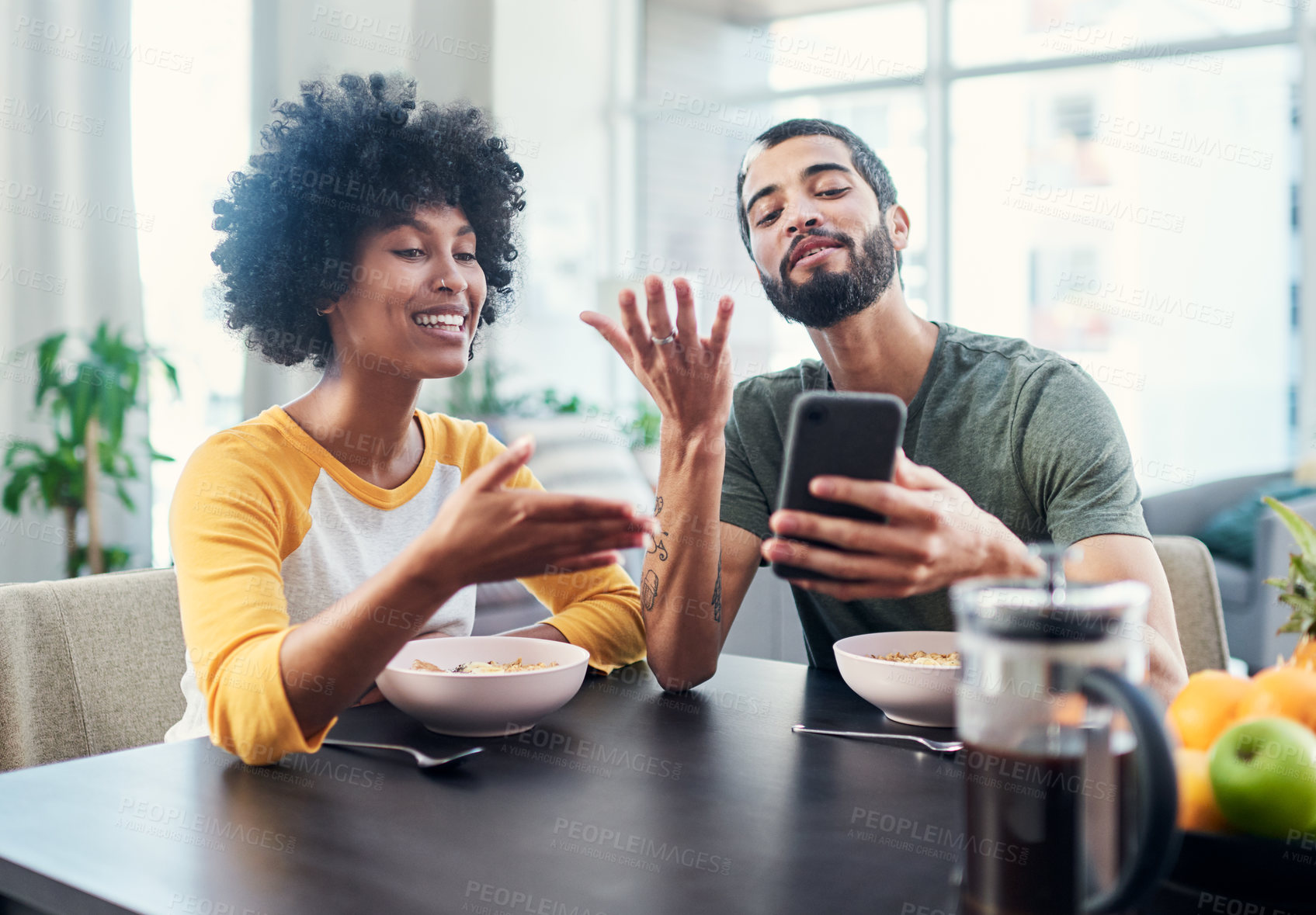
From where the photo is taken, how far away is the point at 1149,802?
491 millimetres

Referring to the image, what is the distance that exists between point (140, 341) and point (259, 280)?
2627 mm

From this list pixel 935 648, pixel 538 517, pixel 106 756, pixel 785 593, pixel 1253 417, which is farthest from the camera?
pixel 1253 417

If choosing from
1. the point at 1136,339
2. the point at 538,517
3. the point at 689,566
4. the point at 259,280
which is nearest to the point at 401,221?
the point at 259,280

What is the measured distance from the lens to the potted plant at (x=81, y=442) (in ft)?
11.1

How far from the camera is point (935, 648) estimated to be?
126 centimetres

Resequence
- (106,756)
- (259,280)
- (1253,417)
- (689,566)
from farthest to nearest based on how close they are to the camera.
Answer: (1253,417) < (259,280) < (689,566) < (106,756)

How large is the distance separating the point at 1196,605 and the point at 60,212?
12.2 ft

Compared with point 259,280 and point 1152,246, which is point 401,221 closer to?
point 259,280

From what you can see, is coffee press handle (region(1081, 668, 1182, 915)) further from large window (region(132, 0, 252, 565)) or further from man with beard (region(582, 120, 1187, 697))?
large window (region(132, 0, 252, 565))

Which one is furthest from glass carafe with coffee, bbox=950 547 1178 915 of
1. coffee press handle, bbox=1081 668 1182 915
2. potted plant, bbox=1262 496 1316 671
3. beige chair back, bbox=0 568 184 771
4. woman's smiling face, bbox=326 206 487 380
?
beige chair back, bbox=0 568 184 771

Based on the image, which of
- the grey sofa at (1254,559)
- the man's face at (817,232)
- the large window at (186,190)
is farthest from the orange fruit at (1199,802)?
the large window at (186,190)

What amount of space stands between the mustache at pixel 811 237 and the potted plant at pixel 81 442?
2612 mm

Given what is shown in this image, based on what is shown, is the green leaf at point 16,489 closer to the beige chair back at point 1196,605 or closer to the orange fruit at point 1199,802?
the beige chair back at point 1196,605

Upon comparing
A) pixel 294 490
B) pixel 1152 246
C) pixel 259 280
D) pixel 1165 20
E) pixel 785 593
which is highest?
pixel 1165 20
